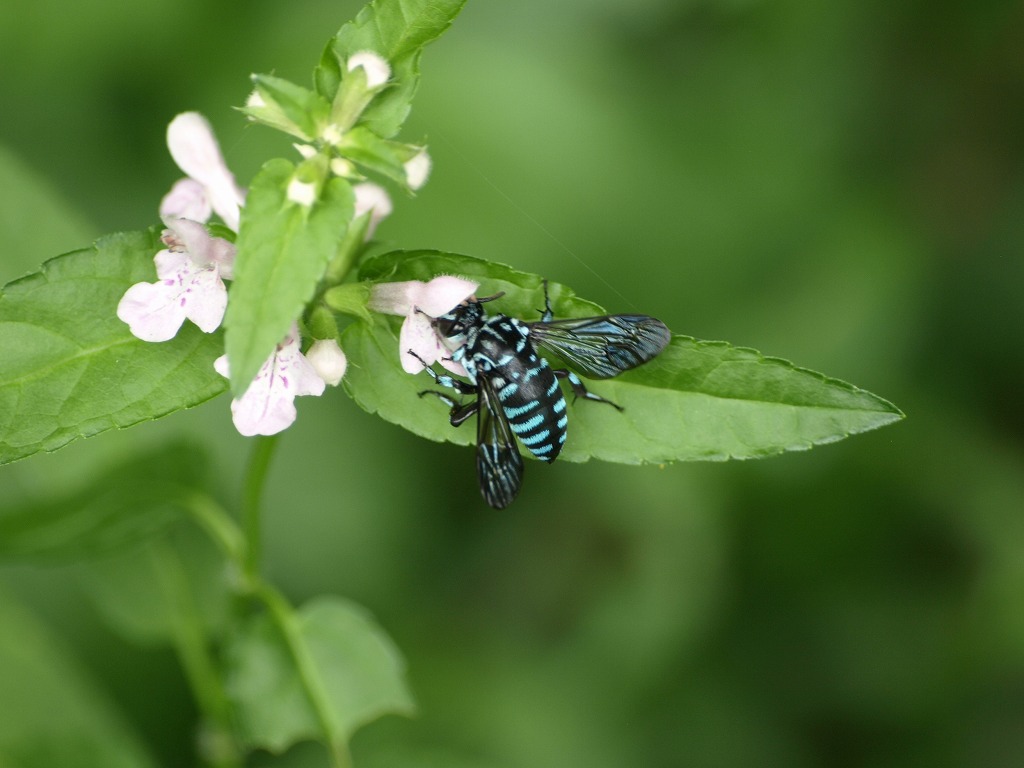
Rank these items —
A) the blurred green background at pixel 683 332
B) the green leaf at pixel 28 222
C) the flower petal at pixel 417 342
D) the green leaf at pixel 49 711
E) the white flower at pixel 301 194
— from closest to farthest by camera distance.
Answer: the white flower at pixel 301 194 → the flower petal at pixel 417 342 → the green leaf at pixel 28 222 → the green leaf at pixel 49 711 → the blurred green background at pixel 683 332

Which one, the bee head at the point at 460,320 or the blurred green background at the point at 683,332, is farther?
the blurred green background at the point at 683,332

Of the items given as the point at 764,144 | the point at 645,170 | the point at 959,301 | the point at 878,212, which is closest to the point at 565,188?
the point at 645,170

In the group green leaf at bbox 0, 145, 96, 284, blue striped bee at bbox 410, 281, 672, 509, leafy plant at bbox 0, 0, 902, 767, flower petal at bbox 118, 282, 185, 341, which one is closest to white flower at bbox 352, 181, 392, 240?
leafy plant at bbox 0, 0, 902, 767

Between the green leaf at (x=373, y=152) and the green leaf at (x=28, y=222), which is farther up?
the green leaf at (x=373, y=152)

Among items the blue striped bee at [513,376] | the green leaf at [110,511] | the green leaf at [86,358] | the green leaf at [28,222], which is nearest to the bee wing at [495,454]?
the blue striped bee at [513,376]

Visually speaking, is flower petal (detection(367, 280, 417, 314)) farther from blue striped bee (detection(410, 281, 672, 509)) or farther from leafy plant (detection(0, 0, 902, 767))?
blue striped bee (detection(410, 281, 672, 509))

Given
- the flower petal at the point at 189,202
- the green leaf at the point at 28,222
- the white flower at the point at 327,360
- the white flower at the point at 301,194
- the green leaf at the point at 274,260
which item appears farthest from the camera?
the green leaf at the point at 28,222

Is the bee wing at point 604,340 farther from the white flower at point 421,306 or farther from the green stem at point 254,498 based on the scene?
the green stem at point 254,498

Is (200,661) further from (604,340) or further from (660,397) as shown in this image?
(660,397)

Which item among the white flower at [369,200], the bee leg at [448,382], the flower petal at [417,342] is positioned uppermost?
the white flower at [369,200]
